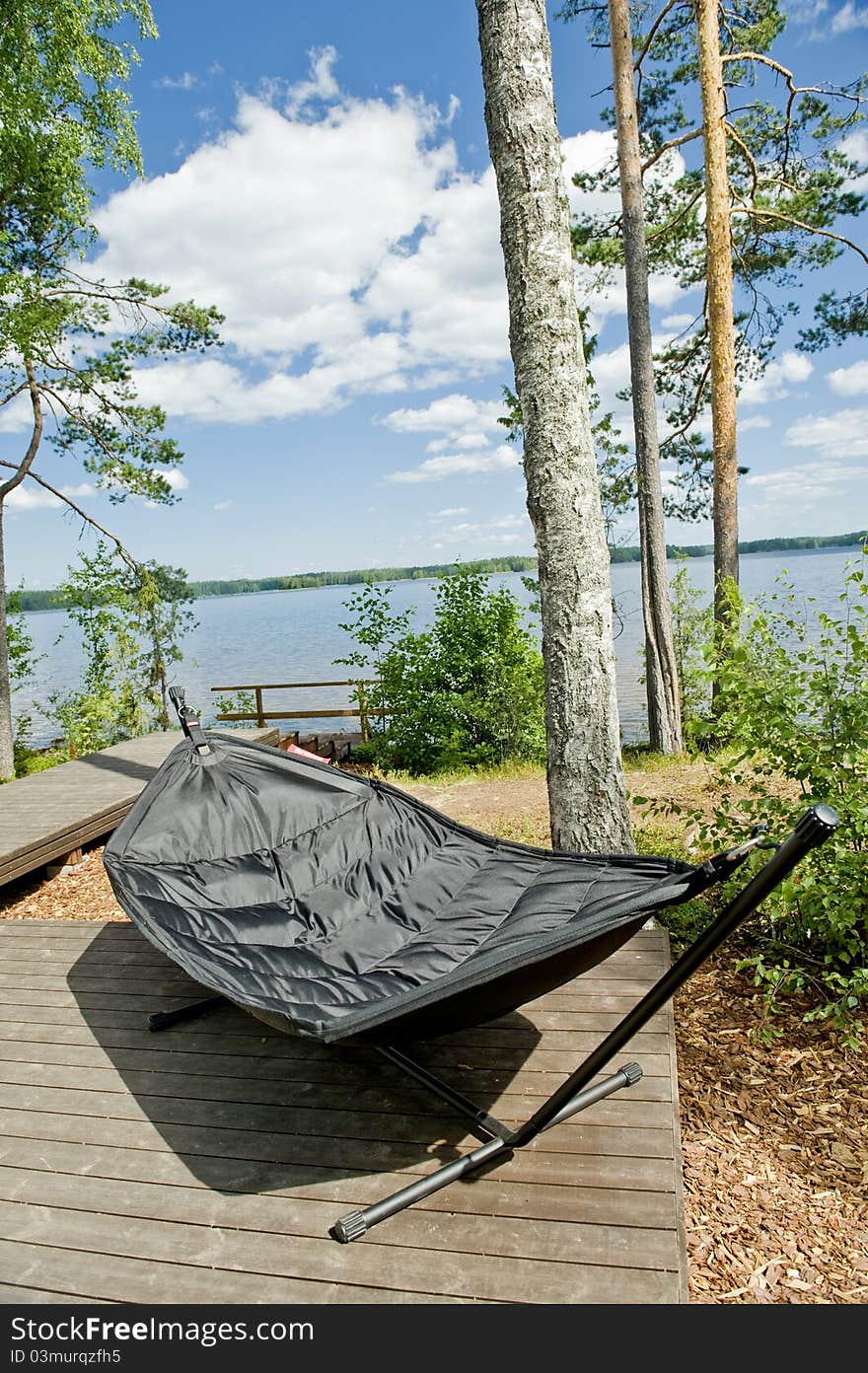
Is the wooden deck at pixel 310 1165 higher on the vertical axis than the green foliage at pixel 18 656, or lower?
lower

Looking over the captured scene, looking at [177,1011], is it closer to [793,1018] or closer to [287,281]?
[793,1018]

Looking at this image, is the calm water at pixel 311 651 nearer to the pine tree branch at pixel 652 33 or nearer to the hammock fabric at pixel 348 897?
the hammock fabric at pixel 348 897

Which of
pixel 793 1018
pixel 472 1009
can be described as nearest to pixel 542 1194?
pixel 472 1009

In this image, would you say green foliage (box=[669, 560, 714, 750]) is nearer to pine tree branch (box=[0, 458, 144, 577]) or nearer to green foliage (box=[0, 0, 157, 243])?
pine tree branch (box=[0, 458, 144, 577])

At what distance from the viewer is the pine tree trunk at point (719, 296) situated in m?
6.34

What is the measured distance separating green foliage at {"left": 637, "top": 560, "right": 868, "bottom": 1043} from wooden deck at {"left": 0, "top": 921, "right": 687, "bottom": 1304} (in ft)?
1.62

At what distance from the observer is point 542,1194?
1463 mm

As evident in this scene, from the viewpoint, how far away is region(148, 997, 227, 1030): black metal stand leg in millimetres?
2154

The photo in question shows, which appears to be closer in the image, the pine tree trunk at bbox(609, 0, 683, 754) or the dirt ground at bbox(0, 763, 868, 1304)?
the dirt ground at bbox(0, 763, 868, 1304)

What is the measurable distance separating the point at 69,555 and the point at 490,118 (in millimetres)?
7933

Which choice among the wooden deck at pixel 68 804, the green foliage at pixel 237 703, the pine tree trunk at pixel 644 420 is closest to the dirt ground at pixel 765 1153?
the wooden deck at pixel 68 804

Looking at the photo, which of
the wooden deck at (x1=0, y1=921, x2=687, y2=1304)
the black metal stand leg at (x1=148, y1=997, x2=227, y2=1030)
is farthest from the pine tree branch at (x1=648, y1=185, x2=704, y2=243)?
the black metal stand leg at (x1=148, y1=997, x2=227, y2=1030)

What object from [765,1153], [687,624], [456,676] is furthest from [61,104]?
[765,1153]

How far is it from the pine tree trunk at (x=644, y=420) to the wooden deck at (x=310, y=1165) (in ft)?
16.8
